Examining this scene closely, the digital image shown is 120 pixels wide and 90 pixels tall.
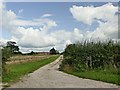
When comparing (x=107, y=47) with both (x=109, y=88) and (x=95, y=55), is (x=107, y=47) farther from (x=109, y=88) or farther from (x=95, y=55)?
(x=109, y=88)

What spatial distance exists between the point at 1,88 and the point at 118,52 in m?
16.5

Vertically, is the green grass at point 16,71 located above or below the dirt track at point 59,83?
above

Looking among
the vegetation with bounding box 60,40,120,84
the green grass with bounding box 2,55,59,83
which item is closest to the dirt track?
the green grass with bounding box 2,55,59,83

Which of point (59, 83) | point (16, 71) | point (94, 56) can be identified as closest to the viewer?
point (59, 83)

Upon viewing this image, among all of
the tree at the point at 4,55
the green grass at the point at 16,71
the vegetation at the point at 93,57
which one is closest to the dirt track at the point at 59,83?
the green grass at the point at 16,71

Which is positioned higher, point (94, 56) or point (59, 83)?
point (94, 56)

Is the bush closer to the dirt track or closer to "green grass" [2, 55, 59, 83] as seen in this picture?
"green grass" [2, 55, 59, 83]

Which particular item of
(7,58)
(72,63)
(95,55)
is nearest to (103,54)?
(95,55)

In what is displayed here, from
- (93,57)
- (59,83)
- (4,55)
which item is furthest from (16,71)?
(59,83)

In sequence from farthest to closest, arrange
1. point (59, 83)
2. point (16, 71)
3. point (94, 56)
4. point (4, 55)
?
point (94, 56) < point (16, 71) < point (4, 55) < point (59, 83)

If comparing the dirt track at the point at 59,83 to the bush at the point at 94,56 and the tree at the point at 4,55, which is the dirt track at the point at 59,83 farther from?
the bush at the point at 94,56

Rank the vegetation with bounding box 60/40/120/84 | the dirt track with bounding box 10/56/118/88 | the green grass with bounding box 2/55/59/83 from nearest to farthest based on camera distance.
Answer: the dirt track with bounding box 10/56/118/88 < the green grass with bounding box 2/55/59/83 < the vegetation with bounding box 60/40/120/84

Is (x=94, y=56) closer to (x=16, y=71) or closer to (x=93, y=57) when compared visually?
(x=93, y=57)

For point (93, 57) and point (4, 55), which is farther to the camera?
point (93, 57)
